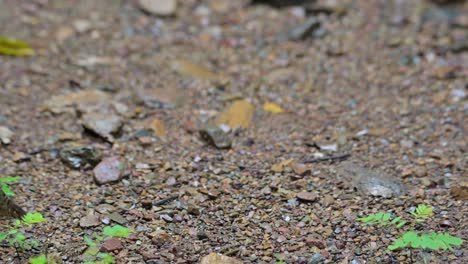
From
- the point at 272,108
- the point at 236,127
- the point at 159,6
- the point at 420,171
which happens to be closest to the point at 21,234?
the point at 236,127

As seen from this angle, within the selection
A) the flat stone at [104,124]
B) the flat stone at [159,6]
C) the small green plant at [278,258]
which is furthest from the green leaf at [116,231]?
the flat stone at [159,6]

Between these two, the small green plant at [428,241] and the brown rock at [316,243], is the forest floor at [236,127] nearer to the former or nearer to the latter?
the brown rock at [316,243]

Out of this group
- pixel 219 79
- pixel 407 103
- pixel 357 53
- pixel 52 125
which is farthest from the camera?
pixel 357 53

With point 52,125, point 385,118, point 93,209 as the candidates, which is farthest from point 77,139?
point 385,118

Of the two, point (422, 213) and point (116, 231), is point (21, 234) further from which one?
point (422, 213)

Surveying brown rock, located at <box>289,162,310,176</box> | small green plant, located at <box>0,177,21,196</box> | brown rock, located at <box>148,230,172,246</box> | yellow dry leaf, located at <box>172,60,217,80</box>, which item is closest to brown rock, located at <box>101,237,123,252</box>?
brown rock, located at <box>148,230,172,246</box>

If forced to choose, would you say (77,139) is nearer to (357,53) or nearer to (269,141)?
(269,141)

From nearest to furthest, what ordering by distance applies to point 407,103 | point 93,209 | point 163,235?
1. point 163,235
2. point 93,209
3. point 407,103
